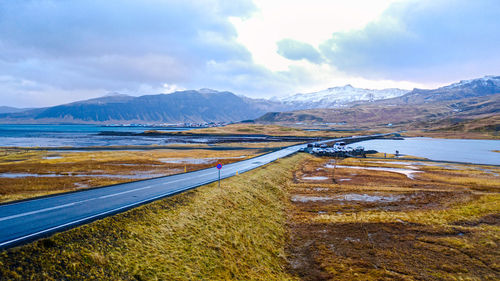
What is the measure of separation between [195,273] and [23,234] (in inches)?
374

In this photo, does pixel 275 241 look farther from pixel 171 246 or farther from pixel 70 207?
pixel 70 207

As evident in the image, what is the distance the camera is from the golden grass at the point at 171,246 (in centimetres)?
1295

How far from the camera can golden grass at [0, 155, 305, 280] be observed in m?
13.0

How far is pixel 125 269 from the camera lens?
1381cm

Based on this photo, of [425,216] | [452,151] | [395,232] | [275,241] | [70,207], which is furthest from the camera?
[452,151]

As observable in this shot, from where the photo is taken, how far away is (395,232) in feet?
81.6

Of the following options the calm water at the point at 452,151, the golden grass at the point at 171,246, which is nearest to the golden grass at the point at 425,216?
the golden grass at the point at 171,246

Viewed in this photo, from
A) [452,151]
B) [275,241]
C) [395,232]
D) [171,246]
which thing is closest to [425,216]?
[395,232]

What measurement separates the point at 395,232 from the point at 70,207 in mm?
26431

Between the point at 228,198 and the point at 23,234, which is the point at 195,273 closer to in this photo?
the point at 23,234

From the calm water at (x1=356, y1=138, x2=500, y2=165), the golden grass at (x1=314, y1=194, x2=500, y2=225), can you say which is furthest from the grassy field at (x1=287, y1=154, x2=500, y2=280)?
the calm water at (x1=356, y1=138, x2=500, y2=165)

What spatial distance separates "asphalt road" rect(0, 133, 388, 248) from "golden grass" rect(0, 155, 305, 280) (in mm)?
1345

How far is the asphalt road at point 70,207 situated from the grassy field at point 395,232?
13.0 metres

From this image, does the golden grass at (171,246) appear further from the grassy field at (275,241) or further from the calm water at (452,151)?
the calm water at (452,151)
